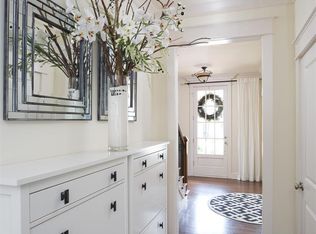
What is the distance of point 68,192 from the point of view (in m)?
1.01

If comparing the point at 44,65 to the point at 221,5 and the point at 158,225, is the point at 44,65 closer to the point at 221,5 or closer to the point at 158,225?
the point at 158,225

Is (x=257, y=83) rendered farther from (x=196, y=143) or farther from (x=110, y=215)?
(x=110, y=215)

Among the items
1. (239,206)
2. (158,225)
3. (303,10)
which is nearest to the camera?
(303,10)

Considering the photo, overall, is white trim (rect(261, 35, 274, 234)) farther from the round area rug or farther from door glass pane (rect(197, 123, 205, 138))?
door glass pane (rect(197, 123, 205, 138))

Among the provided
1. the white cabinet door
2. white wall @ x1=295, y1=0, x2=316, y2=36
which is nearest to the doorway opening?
white wall @ x1=295, y1=0, x2=316, y2=36

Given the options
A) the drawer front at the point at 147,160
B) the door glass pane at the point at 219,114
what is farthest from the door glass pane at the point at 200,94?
the drawer front at the point at 147,160

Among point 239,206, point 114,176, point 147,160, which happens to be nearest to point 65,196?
point 114,176

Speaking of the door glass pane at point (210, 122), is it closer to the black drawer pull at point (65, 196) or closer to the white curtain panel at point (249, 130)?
the white curtain panel at point (249, 130)

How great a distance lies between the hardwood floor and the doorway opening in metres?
0.02

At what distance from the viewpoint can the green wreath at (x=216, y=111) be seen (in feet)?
20.6

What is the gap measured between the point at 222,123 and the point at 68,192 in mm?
5622

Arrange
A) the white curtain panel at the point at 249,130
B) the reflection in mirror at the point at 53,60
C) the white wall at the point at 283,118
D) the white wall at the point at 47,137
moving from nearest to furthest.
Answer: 1. the white wall at the point at 47,137
2. the reflection in mirror at the point at 53,60
3. the white wall at the point at 283,118
4. the white curtain panel at the point at 249,130

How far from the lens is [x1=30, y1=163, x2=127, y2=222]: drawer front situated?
864 mm

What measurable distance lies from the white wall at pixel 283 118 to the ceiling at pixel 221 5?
9 centimetres
